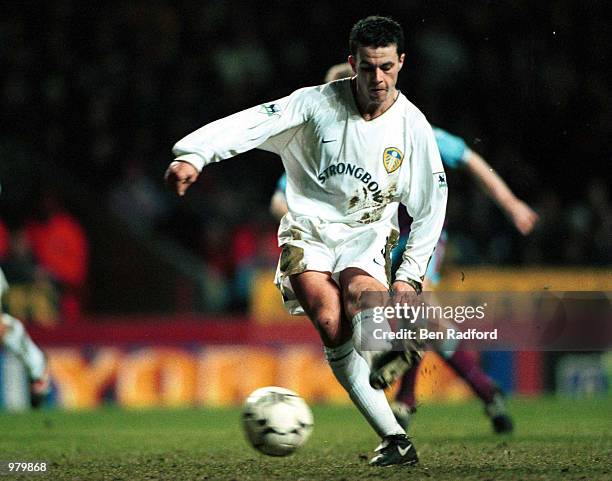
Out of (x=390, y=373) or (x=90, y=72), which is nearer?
(x=390, y=373)

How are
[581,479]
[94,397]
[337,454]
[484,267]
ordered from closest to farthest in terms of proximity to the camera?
[581,479], [337,454], [94,397], [484,267]

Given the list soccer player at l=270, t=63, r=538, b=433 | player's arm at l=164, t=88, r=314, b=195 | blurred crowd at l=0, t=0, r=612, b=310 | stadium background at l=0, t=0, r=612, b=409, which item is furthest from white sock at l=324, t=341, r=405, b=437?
blurred crowd at l=0, t=0, r=612, b=310

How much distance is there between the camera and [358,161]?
557cm

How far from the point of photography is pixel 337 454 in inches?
251

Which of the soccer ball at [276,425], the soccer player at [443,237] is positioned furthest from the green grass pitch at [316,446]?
the soccer player at [443,237]

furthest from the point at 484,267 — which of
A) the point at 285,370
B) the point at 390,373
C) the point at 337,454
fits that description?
the point at 390,373

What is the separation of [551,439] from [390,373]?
8.24 ft

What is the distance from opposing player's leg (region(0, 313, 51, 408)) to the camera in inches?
340

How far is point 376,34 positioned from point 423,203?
2.79 feet

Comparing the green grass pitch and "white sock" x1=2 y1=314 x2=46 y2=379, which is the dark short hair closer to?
the green grass pitch

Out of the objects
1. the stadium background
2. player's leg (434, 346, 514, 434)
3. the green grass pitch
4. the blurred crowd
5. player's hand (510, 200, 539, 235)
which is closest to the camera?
Answer: the green grass pitch

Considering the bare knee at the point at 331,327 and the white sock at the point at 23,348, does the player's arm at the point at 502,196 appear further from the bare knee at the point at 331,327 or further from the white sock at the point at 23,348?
the white sock at the point at 23,348

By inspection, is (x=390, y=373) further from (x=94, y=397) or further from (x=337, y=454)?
(x=94, y=397)

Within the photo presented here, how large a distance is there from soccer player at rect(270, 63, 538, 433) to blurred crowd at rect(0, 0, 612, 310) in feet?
13.7
